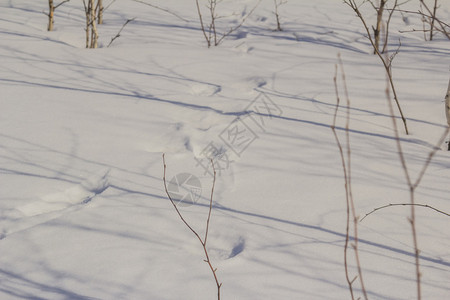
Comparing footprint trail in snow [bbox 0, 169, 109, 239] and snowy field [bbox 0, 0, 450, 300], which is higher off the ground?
snowy field [bbox 0, 0, 450, 300]

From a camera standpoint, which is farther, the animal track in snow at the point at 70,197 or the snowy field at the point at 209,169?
the animal track in snow at the point at 70,197

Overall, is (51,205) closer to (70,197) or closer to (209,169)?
(70,197)

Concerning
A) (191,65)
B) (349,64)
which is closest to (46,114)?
(191,65)

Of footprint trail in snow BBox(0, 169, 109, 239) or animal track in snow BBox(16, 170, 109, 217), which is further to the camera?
animal track in snow BBox(16, 170, 109, 217)

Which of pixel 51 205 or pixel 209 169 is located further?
pixel 209 169

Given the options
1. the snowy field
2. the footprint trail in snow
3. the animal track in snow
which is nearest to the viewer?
the snowy field

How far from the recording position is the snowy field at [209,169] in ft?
5.21

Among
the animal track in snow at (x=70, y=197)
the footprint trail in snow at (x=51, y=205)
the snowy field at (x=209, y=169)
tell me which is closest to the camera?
the snowy field at (x=209, y=169)

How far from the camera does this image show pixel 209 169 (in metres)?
2.29

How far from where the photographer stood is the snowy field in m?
1.59

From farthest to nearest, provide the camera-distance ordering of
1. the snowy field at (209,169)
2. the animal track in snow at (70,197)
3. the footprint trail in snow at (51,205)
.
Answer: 1. the animal track in snow at (70,197)
2. the footprint trail in snow at (51,205)
3. the snowy field at (209,169)

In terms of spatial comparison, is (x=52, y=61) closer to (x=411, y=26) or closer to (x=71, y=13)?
(x=71, y=13)

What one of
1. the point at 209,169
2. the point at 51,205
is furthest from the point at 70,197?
the point at 209,169

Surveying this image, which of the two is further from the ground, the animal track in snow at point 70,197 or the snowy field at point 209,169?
the snowy field at point 209,169
